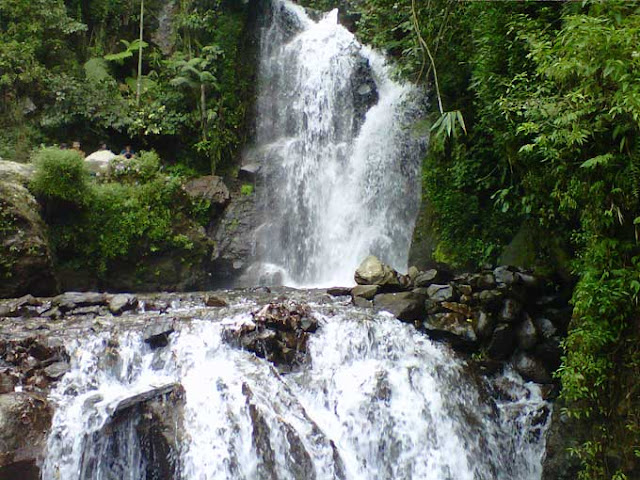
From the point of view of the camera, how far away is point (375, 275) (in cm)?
838

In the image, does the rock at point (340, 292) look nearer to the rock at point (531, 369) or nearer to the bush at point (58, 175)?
the rock at point (531, 369)

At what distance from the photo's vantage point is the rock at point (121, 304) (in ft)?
25.7

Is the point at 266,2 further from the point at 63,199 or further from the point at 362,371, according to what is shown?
the point at 362,371

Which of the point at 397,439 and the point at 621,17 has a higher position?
the point at 621,17

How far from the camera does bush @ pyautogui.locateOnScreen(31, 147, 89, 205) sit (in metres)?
9.65

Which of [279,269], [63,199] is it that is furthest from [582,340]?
[63,199]

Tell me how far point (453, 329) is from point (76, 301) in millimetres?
5638

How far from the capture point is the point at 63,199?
33.0 ft

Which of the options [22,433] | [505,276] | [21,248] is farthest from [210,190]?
[22,433]

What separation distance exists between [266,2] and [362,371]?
12.7 metres

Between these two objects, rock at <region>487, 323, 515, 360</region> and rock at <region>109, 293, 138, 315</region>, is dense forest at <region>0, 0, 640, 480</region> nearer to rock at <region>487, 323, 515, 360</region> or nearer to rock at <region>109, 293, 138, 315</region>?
rock at <region>487, 323, 515, 360</region>

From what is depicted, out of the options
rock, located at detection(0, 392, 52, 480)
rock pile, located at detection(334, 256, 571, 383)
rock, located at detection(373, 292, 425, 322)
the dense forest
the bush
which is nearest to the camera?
the dense forest

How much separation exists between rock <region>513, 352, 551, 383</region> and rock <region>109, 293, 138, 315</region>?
5.62 meters

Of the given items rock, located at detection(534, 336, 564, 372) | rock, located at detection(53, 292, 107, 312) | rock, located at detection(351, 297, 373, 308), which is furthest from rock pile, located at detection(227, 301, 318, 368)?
rock, located at detection(534, 336, 564, 372)
